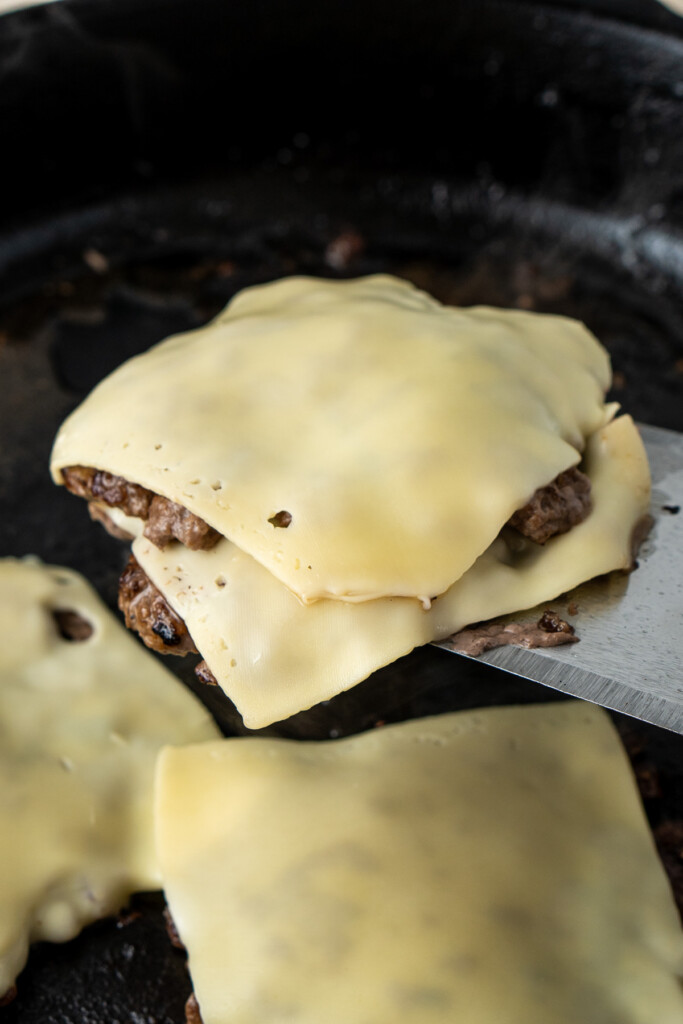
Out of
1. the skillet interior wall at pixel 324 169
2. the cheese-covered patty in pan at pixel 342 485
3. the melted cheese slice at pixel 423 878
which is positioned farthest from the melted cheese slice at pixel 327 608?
the skillet interior wall at pixel 324 169

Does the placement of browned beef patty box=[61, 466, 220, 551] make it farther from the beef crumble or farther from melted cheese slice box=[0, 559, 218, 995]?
melted cheese slice box=[0, 559, 218, 995]

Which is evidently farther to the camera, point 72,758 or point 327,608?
point 72,758

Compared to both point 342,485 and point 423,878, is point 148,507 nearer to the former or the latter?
point 342,485

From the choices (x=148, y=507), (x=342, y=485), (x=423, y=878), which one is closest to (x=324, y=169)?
(x=148, y=507)

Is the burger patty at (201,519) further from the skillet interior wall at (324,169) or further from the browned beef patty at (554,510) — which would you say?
the skillet interior wall at (324,169)

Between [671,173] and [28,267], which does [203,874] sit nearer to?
[28,267]
